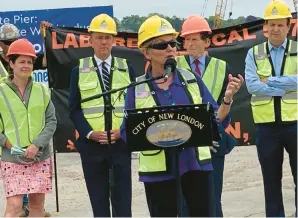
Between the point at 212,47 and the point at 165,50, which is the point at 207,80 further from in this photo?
the point at 212,47

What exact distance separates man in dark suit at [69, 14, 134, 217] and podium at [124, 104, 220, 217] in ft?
5.70

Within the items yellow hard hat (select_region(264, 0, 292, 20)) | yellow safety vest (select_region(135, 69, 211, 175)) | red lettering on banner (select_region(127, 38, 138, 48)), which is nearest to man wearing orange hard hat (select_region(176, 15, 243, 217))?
yellow hard hat (select_region(264, 0, 292, 20))

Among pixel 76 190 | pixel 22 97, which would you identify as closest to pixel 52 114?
pixel 22 97

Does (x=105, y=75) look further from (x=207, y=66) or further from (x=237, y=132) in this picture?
(x=237, y=132)

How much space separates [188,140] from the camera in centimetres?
418

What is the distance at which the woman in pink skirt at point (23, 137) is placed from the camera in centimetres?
596

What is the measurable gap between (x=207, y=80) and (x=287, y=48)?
3.36 feet

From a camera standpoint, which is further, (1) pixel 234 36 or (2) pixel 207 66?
(1) pixel 234 36

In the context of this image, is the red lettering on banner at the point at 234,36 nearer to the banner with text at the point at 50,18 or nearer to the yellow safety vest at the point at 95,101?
the yellow safety vest at the point at 95,101

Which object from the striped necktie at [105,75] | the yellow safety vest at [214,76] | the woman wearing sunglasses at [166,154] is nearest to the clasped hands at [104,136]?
the striped necktie at [105,75]

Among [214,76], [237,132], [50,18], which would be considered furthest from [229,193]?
[50,18]

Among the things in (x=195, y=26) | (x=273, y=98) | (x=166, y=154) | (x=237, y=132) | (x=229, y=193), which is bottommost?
(x=229, y=193)

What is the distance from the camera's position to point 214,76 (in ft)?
20.1

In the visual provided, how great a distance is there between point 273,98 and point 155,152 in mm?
2368
